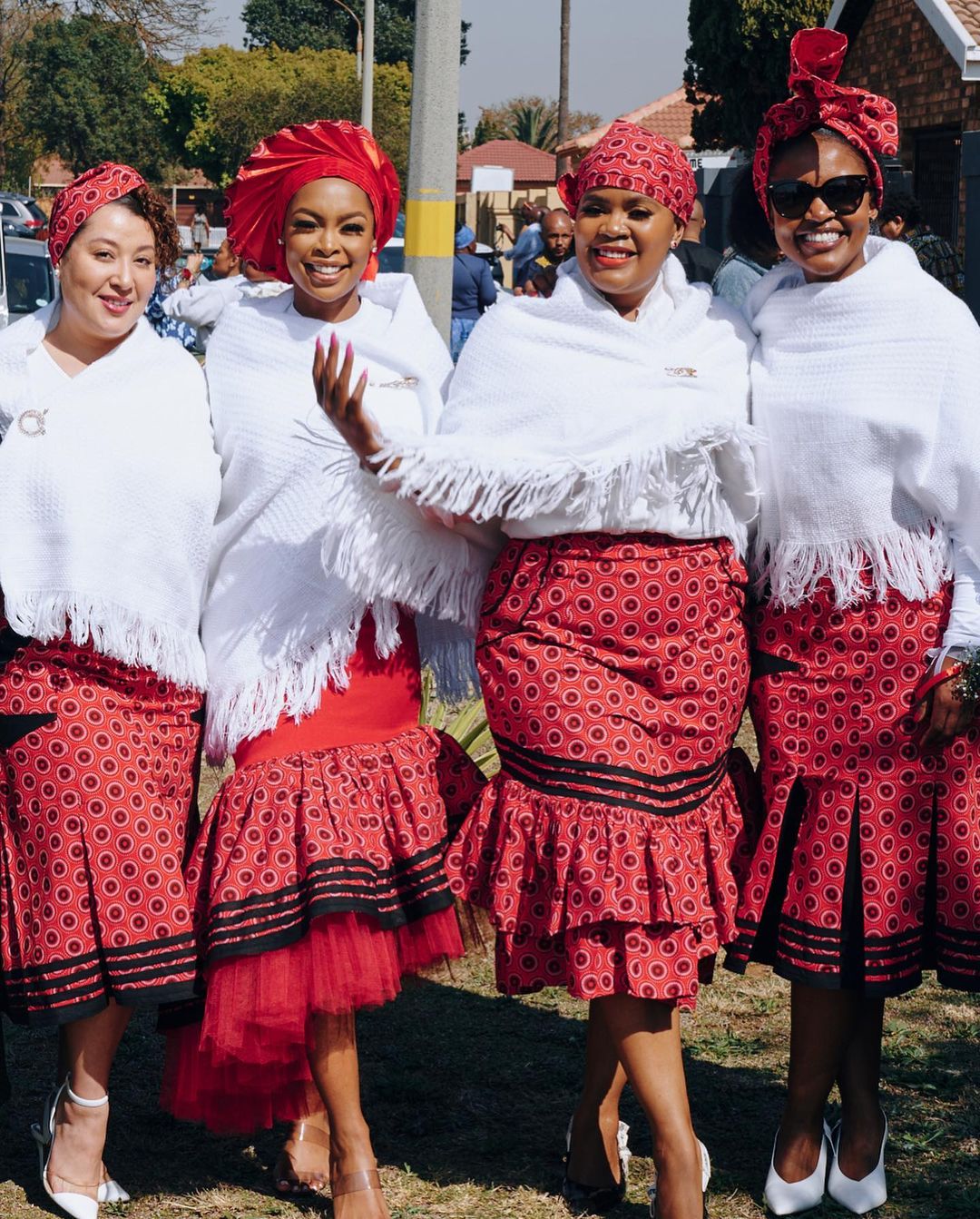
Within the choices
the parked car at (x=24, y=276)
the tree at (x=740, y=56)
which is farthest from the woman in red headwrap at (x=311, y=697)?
the tree at (x=740, y=56)

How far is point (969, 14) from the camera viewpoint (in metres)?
16.6

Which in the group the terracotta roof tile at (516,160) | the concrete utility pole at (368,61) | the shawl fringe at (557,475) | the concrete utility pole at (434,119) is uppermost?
the terracotta roof tile at (516,160)

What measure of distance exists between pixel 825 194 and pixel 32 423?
1.65 m

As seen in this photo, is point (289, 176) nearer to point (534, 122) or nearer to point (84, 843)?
point (84, 843)

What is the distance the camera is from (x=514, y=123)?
8312cm

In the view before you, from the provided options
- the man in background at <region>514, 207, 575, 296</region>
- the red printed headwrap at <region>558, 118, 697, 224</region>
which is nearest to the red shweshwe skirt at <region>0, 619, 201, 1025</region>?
the red printed headwrap at <region>558, 118, 697, 224</region>

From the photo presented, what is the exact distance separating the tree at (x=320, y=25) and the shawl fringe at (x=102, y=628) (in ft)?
241

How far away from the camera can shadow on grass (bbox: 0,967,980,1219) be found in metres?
3.63

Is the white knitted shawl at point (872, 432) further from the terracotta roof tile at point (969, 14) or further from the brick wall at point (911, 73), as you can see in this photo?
the terracotta roof tile at point (969, 14)

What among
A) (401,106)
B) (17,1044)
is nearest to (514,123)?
(401,106)

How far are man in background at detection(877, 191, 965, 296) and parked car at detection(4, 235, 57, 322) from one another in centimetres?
1080

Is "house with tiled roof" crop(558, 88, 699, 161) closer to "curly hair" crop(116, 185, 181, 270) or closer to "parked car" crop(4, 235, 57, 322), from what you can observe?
"parked car" crop(4, 235, 57, 322)

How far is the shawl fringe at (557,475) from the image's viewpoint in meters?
3.14

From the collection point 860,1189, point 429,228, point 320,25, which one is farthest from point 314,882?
point 320,25
